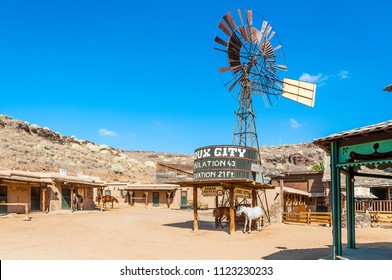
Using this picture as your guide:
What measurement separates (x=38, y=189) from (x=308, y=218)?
71.6 feet

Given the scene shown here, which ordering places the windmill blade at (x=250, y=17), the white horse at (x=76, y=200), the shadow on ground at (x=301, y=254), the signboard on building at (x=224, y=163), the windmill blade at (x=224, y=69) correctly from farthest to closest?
the white horse at (x=76, y=200)
the windmill blade at (x=224, y=69)
the windmill blade at (x=250, y=17)
the signboard on building at (x=224, y=163)
the shadow on ground at (x=301, y=254)

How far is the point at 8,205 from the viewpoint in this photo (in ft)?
103

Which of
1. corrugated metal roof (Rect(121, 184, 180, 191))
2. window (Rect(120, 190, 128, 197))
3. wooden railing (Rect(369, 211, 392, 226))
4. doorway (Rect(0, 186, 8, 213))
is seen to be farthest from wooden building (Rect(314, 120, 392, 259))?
window (Rect(120, 190, 128, 197))

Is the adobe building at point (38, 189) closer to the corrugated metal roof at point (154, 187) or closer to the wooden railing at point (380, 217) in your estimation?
the corrugated metal roof at point (154, 187)

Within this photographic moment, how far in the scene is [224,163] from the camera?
22.8m

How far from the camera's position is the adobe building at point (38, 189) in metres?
31.2

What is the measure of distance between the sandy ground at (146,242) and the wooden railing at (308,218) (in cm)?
573

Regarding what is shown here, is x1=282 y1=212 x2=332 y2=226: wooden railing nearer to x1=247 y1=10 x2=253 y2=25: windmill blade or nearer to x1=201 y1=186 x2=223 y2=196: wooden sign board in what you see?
x1=201 y1=186 x2=223 y2=196: wooden sign board

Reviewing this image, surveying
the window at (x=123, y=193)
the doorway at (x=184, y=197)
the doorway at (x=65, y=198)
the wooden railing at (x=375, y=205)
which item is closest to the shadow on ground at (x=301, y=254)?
the wooden railing at (x=375, y=205)

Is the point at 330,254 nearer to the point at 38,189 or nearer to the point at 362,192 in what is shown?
the point at 362,192

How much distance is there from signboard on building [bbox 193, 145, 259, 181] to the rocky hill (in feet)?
79.0
